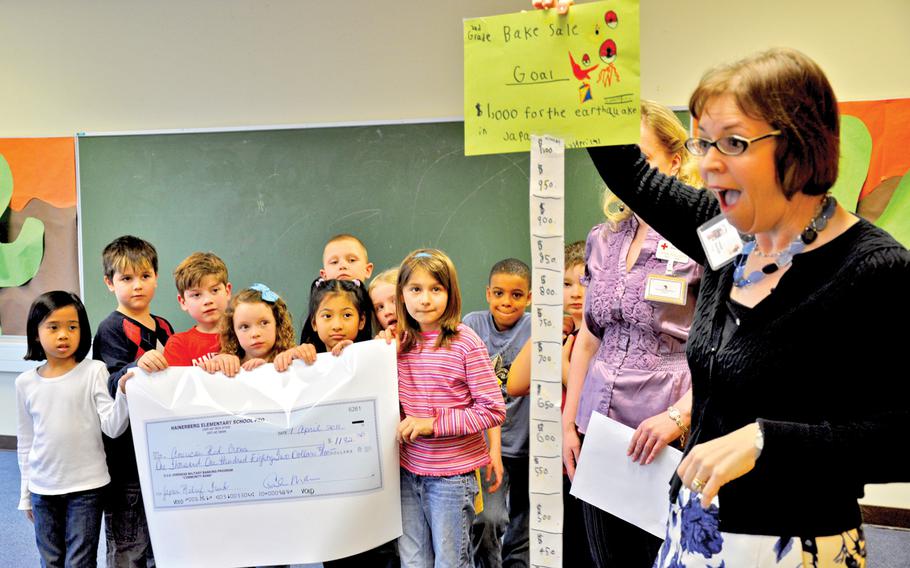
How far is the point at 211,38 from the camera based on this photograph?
4309 millimetres

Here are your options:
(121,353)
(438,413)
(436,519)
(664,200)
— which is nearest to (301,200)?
(121,353)

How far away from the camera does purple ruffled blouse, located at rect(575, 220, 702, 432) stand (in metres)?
1.80

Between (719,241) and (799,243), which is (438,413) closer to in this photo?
(719,241)

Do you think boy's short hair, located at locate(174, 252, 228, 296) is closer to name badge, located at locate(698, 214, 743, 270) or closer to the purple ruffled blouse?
the purple ruffled blouse

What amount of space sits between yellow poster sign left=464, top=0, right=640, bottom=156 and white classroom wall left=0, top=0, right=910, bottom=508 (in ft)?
8.42

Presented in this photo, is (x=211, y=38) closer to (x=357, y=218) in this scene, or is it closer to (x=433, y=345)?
(x=357, y=218)

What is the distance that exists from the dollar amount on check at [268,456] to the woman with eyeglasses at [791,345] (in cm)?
129

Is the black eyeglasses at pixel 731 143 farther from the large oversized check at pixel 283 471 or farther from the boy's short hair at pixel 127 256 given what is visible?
the boy's short hair at pixel 127 256

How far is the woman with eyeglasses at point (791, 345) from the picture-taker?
37.3 inches

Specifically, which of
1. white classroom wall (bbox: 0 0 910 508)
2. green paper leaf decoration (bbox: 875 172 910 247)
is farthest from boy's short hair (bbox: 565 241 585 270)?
green paper leaf decoration (bbox: 875 172 910 247)

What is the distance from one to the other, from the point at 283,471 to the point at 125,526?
0.80 m

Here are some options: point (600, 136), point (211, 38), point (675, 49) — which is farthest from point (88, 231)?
point (600, 136)

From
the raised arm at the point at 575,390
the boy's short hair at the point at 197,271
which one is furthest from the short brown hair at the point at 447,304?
the boy's short hair at the point at 197,271

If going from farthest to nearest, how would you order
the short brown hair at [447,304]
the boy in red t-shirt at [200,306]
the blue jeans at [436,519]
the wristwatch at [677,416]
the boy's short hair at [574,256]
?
the boy's short hair at [574,256]
the boy in red t-shirt at [200,306]
the short brown hair at [447,304]
the blue jeans at [436,519]
the wristwatch at [677,416]
